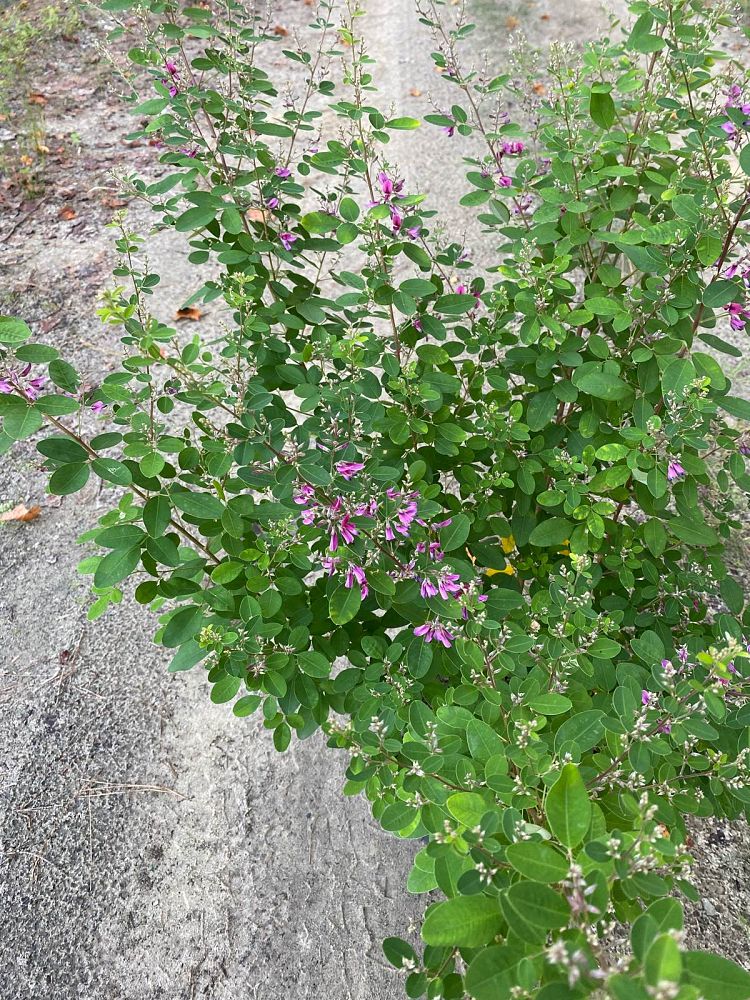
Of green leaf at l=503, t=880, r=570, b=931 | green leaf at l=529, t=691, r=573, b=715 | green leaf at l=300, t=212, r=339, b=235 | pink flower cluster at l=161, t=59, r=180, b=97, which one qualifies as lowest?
green leaf at l=529, t=691, r=573, b=715

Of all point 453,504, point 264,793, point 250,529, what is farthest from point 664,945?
point 264,793

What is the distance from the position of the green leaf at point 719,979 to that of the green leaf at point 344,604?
2.63ft

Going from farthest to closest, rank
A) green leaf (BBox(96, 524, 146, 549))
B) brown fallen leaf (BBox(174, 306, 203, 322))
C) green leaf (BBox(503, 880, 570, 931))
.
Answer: brown fallen leaf (BBox(174, 306, 203, 322)) → green leaf (BBox(96, 524, 146, 549)) → green leaf (BBox(503, 880, 570, 931))

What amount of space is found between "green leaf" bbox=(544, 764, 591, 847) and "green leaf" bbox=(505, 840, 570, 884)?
0.17 feet

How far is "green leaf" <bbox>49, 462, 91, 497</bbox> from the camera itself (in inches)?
43.5

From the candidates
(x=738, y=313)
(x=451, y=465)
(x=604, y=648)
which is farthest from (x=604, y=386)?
(x=604, y=648)

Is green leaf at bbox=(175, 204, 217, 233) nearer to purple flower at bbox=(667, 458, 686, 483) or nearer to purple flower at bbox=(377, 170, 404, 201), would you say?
purple flower at bbox=(377, 170, 404, 201)

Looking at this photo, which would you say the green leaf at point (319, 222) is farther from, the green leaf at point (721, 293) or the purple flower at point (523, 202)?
the green leaf at point (721, 293)

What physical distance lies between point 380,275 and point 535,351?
44cm

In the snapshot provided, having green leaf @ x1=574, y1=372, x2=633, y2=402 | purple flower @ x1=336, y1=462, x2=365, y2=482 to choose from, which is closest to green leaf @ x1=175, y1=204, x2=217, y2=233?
purple flower @ x1=336, y1=462, x2=365, y2=482

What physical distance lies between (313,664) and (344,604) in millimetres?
144

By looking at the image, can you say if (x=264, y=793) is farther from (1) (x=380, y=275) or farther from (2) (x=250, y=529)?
(1) (x=380, y=275)

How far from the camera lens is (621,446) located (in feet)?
4.42

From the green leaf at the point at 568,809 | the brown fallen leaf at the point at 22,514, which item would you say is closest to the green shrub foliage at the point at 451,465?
the green leaf at the point at 568,809
